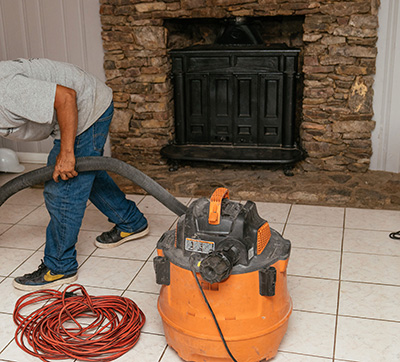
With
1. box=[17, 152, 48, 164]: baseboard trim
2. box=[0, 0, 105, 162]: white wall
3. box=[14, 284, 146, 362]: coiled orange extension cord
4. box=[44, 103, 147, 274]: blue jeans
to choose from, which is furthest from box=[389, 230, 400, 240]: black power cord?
box=[17, 152, 48, 164]: baseboard trim

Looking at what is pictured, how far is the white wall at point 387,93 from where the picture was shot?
364 cm

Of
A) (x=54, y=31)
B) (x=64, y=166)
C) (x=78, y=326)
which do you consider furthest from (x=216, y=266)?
(x=54, y=31)

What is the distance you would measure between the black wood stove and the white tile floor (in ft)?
1.88

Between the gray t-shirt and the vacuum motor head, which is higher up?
the gray t-shirt

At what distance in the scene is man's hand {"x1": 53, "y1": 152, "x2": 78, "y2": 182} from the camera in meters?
2.43

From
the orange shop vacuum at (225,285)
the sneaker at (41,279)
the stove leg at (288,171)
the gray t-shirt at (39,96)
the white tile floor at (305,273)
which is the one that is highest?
the gray t-shirt at (39,96)

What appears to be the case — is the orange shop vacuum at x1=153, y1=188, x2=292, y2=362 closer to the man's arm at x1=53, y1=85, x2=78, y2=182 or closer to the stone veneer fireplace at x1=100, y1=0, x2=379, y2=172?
the man's arm at x1=53, y1=85, x2=78, y2=182

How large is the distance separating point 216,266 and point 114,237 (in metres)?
1.33

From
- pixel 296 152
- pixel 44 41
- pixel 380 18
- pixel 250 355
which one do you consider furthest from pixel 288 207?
pixel 44 41

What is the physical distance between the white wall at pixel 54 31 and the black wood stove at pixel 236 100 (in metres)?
0.63

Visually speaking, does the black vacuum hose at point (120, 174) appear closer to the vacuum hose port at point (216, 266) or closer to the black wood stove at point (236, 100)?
the vacuum hose port at point (216, 266)

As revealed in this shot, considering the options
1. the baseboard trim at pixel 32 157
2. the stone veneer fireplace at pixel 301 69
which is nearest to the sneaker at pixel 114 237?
the stone veneer fireplace at pixel 301 69

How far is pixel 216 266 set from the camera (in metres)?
1.82

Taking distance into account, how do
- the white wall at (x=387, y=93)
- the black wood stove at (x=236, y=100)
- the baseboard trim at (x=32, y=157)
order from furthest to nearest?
the baseboard trim at (x=32, y=157)
the black wood stove at (x=236, y=100)
the white wall at (x=387, y=93)
